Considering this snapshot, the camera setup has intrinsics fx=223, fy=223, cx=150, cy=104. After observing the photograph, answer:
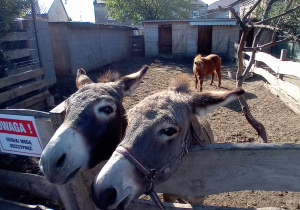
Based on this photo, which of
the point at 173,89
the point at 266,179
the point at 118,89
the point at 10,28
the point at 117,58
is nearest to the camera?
the point at 266,179

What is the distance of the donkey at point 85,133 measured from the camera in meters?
1.63

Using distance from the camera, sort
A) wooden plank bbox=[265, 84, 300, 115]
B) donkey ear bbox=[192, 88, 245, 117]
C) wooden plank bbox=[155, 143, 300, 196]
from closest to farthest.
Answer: wooden plank bbox=[155, 143, 300, 196] < donkey ear bbox=[192, 88, 245, 117] < wooden plank bbox=[265, 84, 300, 115]

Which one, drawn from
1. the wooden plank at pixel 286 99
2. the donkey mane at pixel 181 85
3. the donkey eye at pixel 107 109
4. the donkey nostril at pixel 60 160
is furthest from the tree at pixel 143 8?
the donkey nostril at pixel 60 160

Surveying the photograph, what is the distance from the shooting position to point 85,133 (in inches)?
72.8

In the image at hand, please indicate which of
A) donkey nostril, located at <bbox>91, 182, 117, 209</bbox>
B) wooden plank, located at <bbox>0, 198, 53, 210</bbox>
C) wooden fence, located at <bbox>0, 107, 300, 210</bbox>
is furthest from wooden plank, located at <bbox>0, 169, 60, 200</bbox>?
donkey nostril, located at <bbox>91, 182, 117, 209</bbox>

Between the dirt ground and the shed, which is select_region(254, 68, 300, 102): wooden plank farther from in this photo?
the shed

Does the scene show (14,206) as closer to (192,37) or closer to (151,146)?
(151,146)

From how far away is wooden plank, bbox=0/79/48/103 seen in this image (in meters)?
5.87

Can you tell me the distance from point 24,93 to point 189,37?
15.8m

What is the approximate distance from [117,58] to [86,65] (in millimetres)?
5761

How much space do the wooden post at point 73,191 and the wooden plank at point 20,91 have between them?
4.78 meters

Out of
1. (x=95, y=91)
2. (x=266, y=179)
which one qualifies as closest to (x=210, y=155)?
(x=266, y=179)

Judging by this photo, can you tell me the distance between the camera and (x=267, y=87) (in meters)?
9.19

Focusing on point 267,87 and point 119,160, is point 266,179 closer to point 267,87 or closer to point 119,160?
point 119,160
